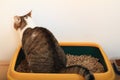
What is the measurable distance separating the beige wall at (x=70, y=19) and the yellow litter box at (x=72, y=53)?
83 millimetres

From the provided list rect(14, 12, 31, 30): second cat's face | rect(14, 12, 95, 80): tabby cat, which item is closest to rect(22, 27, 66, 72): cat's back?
rect(14, 12, 95, 80): tabby cat

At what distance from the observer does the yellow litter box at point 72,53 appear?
1.14 meters

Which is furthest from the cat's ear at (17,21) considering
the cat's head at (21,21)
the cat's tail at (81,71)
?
the cat's tail at (81,71)

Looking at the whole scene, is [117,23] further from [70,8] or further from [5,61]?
[5,61]

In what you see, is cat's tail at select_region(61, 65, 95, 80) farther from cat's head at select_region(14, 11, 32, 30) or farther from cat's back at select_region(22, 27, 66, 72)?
cat's head at select_region(14, 11, 32, 30)

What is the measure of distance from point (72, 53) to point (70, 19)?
27 cm

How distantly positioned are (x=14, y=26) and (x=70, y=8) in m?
0.45

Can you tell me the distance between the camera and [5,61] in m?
1.67

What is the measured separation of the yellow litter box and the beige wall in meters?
0.08

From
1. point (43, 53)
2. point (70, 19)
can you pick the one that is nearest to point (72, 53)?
point (70, 19)

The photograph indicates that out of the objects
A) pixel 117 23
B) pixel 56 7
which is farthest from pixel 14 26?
pixel 117 23

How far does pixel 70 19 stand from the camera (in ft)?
5.11

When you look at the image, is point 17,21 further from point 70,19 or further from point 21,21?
point 70,19

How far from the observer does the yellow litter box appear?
1143 millimetres
